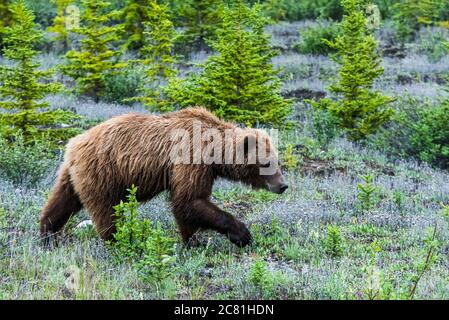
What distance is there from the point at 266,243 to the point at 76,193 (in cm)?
228

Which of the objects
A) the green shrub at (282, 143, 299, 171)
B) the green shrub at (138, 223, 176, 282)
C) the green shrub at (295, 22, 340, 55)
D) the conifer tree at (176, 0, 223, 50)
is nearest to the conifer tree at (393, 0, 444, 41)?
the green shrub at (295, 22, 340, 55)

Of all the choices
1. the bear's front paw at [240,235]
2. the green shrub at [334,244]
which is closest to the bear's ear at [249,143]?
the bear's front paw at [240,235]

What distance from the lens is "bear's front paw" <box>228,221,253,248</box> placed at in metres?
7.05

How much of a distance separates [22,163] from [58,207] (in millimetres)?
2384

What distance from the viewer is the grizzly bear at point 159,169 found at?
23.1ft

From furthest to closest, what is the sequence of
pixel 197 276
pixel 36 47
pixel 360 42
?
pixel 36 47 → pixel 360 42 → pixel 197 276

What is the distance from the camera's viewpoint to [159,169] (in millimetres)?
7199

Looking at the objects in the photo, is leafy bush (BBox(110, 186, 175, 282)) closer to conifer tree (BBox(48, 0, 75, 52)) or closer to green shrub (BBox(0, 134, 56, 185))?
green shrub (BBox(0, 134, 56, 185))

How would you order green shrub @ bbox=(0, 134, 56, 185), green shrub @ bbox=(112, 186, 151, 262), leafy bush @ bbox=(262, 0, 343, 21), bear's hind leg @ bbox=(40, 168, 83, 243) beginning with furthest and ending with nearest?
leafy bush @ bbox=(262, 0, 343, 21), green shrub @ bbox=(0, 134, 56, 185), bear's hind leg @ bbox=(40, 168, 83, 243), green shrub @ bbox=(112, 186, 151, 262)

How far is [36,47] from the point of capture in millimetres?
24531

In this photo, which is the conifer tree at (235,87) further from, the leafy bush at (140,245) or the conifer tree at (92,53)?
the leafy bush at (140,245)

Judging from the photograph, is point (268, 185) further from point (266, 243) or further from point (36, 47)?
point (36, 47)

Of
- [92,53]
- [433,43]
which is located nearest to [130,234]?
[92,53]

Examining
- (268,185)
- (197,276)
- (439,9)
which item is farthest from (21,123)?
(439,9)
